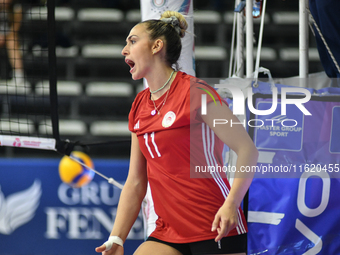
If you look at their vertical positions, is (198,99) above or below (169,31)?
below

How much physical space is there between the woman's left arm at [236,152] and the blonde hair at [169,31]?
1.04 ft

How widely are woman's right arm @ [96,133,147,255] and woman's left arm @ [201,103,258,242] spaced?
0.34 meters

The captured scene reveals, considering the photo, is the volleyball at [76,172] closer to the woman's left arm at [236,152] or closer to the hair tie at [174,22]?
the hair tie at [174,22]

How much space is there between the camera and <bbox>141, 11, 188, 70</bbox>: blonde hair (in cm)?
153

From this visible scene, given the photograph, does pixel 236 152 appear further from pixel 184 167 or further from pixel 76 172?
pixel 76 172

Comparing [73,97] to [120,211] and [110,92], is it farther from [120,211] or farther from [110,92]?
[120,211]

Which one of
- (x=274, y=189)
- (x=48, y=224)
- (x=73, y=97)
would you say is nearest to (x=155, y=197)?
(x=274, y=189)

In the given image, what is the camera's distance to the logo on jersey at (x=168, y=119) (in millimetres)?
1358

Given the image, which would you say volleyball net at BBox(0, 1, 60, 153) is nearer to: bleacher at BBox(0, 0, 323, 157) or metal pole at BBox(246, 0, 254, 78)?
bleacher at BBox(0, 0, 323, 157)

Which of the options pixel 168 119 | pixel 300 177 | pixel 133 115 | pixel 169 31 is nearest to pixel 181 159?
pixel 168 119

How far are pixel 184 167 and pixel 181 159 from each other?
1.2 inches

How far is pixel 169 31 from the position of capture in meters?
1.56

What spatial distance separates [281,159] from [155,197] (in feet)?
2.90

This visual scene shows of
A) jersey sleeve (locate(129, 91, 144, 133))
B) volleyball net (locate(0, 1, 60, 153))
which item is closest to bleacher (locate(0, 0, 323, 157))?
volleyball net (locate(0, 1, 60, 153))
